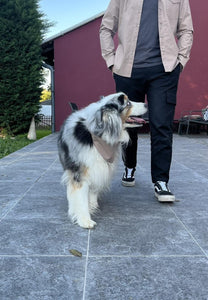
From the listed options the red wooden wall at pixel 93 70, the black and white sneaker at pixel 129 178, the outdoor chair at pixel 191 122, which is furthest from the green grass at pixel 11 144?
the outdoor chair at pixel 191 122

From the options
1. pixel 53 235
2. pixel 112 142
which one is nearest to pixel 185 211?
pixel 112 142

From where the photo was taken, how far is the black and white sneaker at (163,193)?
8.96 feet

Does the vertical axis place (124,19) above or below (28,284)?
above

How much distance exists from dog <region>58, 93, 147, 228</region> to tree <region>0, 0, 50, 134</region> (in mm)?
7607

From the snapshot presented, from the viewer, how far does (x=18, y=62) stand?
9.52 m

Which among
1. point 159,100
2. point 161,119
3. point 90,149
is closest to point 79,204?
point 90,149

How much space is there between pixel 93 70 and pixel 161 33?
27.4 ft

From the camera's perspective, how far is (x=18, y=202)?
2754mm

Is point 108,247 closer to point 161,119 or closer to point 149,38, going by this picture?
point 161,119

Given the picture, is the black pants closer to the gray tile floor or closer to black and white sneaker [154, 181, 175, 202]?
black and white sneaker [154, 181, 175, 202]

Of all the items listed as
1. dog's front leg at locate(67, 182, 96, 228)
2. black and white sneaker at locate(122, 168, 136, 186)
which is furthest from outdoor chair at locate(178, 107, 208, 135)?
dog's front leg at locate(67, 182, 96, 228)

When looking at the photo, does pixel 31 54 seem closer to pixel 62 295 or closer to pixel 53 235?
pixel 53 235

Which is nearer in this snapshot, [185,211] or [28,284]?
[28,284]

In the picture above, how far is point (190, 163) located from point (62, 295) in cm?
401
